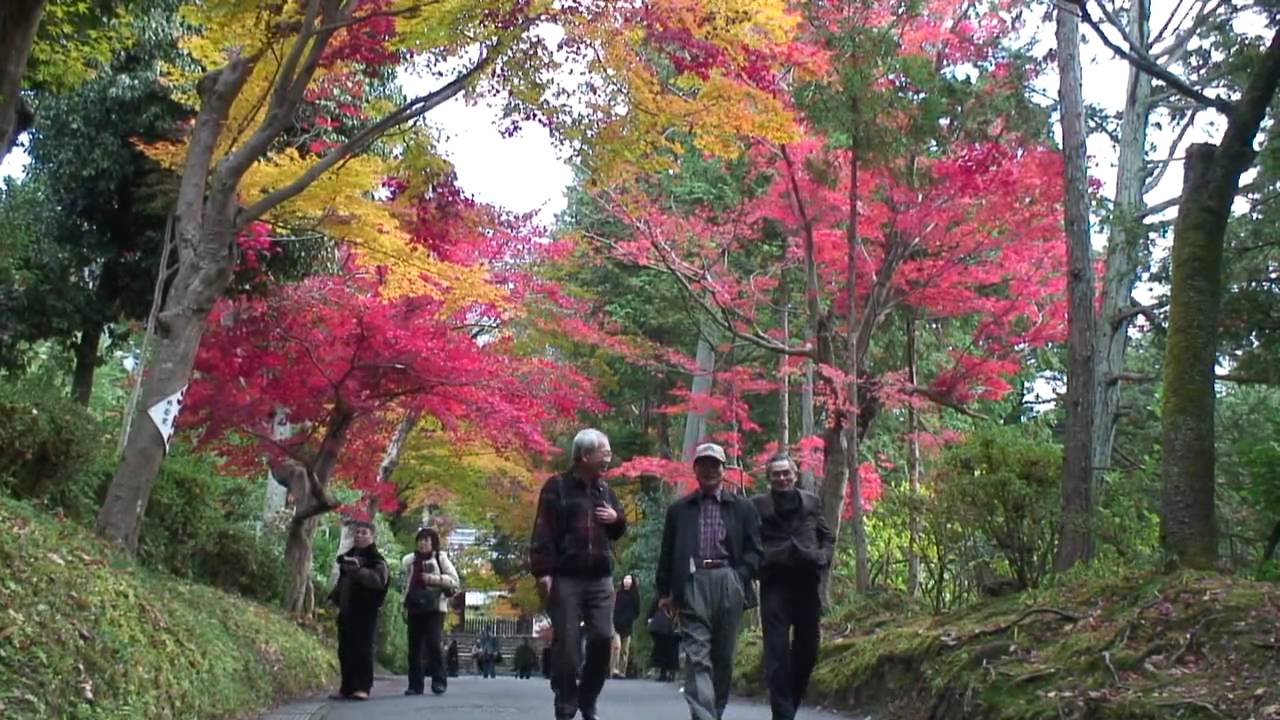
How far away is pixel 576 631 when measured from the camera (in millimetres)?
7078

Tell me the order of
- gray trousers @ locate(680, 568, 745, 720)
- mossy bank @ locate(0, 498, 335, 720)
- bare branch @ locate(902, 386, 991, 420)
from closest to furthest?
mossy bank @ locate(0, 498, 335, 720)
gray trousers @ locate(680, 568, 745, 720)
bare branch @ locate(902, 386, 991, 420)

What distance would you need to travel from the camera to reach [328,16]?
9734 mm

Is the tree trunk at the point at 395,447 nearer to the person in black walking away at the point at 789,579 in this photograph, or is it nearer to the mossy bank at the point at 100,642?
the mossy bank at the point at 100,642

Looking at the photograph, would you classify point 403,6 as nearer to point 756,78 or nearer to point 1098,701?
point 756,78

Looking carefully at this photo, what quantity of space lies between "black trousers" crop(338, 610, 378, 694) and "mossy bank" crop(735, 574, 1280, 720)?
4526 millimetres

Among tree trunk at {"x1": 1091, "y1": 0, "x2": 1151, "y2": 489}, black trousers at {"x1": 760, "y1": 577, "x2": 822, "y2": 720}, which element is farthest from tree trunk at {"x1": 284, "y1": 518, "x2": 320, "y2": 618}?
black trousers at {"x1": 760, "y1": 577, "x2": 822, "y2": 720}

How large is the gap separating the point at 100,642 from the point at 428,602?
21.0ft

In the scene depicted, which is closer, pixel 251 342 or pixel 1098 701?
pixel 1098 701

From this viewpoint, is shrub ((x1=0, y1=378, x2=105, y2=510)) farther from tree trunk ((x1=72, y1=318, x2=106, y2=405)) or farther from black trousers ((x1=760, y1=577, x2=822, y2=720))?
tree trunk ((x1=72, y1=318, x2=106, y2=405))

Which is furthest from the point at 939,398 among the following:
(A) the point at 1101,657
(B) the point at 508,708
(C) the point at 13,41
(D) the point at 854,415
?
(C) the point at 13,41

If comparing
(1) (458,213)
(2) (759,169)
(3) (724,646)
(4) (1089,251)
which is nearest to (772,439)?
(2) (759,169)

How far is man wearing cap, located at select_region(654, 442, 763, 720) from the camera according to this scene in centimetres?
709

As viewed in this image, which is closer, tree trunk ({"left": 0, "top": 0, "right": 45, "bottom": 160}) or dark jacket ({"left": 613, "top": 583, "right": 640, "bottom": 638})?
tree trunk ({"left": 0, "top": 0, "right": 45, "bottom": 160})

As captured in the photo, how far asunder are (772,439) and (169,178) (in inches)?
550
